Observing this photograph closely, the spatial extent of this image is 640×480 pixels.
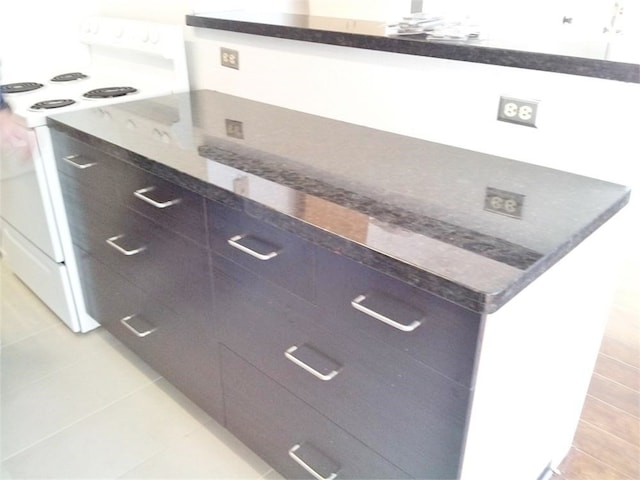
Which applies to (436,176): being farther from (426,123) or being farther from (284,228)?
(284,228)

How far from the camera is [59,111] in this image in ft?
6.06

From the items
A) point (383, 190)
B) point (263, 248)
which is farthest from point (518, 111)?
point (263, 248)

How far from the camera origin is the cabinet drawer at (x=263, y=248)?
1.13 metres

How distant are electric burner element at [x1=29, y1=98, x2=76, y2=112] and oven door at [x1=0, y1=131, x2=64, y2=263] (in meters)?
0.11

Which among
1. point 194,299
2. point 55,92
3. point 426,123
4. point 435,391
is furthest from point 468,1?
point 435,391

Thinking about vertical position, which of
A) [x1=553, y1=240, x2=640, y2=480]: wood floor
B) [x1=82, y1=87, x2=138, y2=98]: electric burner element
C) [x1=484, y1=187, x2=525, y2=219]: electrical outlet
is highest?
[x1=82, y1=87, x2=138, y2=98]: electric burner element

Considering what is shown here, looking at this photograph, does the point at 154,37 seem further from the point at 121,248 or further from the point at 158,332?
the point at 158,332

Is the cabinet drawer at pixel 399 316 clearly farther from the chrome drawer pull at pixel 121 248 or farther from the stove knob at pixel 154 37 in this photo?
the stove knob at pixel 154 37

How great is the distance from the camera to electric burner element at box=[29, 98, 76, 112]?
1.88 m

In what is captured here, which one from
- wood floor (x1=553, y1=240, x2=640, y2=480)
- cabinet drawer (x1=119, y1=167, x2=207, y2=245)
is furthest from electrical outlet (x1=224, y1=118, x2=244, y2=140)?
wood floor (x1=553, y1=240, x2=640, y2=480)

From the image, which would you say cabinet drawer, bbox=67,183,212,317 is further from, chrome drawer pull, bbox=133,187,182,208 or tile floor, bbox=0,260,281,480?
tile floor, bbox=0,260,281,480

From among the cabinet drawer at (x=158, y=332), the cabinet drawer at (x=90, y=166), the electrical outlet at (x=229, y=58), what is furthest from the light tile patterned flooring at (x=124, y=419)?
the electrical outlet at (x=229, y=58)

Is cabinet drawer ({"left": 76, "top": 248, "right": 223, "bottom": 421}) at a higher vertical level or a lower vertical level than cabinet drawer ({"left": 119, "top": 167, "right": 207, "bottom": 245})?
lower

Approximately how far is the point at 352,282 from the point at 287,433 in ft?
1.80
